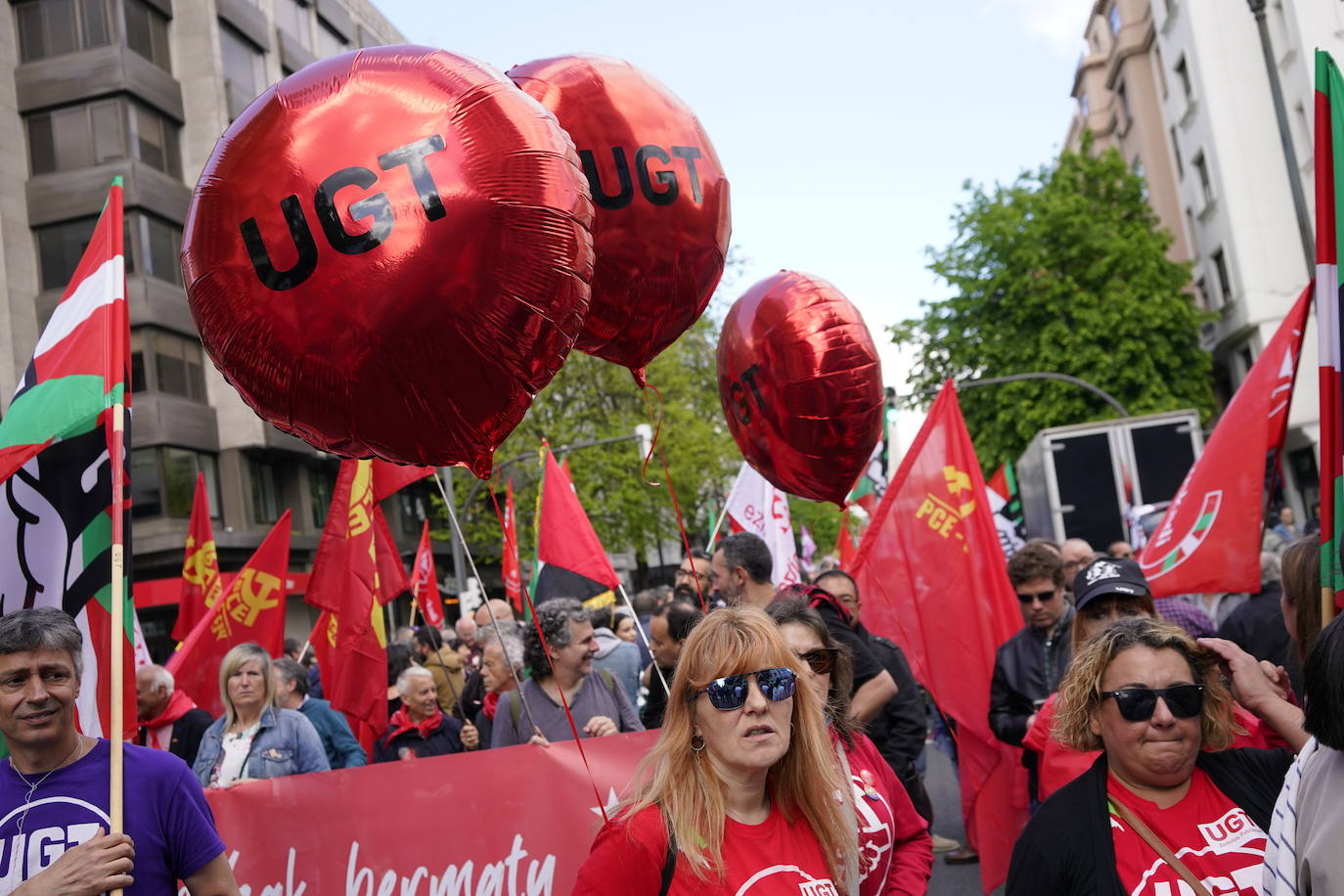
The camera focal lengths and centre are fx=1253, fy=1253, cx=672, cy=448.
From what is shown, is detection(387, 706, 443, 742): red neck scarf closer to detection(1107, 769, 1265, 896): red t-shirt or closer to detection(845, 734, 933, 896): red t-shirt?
detection(845, 734, 933, 896): red t-shirt

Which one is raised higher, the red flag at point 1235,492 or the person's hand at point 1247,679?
the red flag at point 1235,492

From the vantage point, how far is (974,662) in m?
6.12

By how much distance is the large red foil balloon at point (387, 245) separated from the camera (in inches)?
108

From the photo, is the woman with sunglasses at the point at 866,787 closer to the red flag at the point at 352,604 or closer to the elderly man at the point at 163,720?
the elderly man at the point at 163,720

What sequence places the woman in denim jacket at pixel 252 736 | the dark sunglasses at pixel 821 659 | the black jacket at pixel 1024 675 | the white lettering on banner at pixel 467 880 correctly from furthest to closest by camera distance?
the woman in denim jacket at pixel 252 736
the black jacket at pixel 1024 675
the white lettering on banner at pixel 467 880
the dark sunglasses at pixel 821 659

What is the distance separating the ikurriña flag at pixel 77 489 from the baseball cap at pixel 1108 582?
307cm

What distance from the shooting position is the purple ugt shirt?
307 cm

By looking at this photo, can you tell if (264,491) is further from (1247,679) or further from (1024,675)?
(1247,679)

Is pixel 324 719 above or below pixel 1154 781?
below

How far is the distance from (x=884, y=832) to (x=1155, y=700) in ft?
2.65

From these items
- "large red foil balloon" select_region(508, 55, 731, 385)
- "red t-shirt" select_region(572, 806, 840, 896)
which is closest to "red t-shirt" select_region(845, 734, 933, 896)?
"red t-shirt" select_region(572, 806, 840, 896)

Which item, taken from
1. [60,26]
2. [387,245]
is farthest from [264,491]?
[387,245]

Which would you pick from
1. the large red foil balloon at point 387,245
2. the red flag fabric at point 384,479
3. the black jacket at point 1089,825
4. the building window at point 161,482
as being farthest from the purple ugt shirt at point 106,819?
the building window at point 161,482

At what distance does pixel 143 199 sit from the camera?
2911 centimetres
